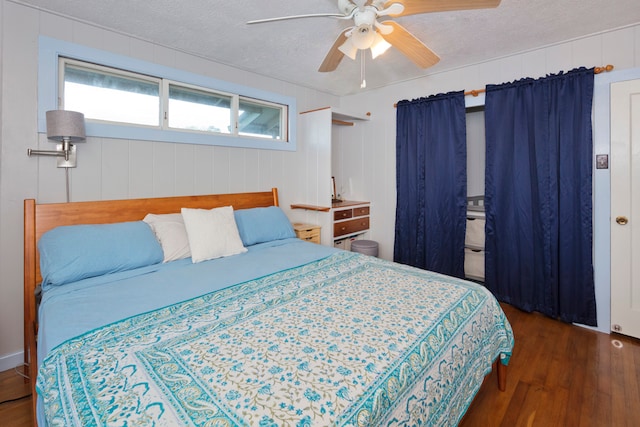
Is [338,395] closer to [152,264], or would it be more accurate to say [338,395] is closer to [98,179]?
[152,264]

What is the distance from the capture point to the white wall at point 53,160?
1984 millimetres

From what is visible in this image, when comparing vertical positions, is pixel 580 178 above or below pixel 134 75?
below

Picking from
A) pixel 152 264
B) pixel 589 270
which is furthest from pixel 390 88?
pixel 152 264

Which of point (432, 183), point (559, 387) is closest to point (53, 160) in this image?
point (432, 183)

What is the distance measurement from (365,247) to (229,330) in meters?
2.63

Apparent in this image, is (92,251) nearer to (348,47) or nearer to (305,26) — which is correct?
(348,47)

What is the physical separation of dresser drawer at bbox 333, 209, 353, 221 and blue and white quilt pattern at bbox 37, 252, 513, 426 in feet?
6.17

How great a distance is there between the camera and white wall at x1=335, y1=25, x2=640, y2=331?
2445 millimetres

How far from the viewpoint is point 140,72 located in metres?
2.49

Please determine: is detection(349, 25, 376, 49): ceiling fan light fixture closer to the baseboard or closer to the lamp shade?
the lamp shade

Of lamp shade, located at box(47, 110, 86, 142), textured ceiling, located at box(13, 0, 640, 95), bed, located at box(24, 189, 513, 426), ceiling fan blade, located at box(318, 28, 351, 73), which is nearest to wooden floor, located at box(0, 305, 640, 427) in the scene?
bed, located at box(24, 189, 513, 426)

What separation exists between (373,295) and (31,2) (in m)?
2.82

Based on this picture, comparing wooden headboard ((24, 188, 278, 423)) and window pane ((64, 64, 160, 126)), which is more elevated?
A: window pane ((64, 64, 160, 126))

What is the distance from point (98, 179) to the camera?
230 centimetres
